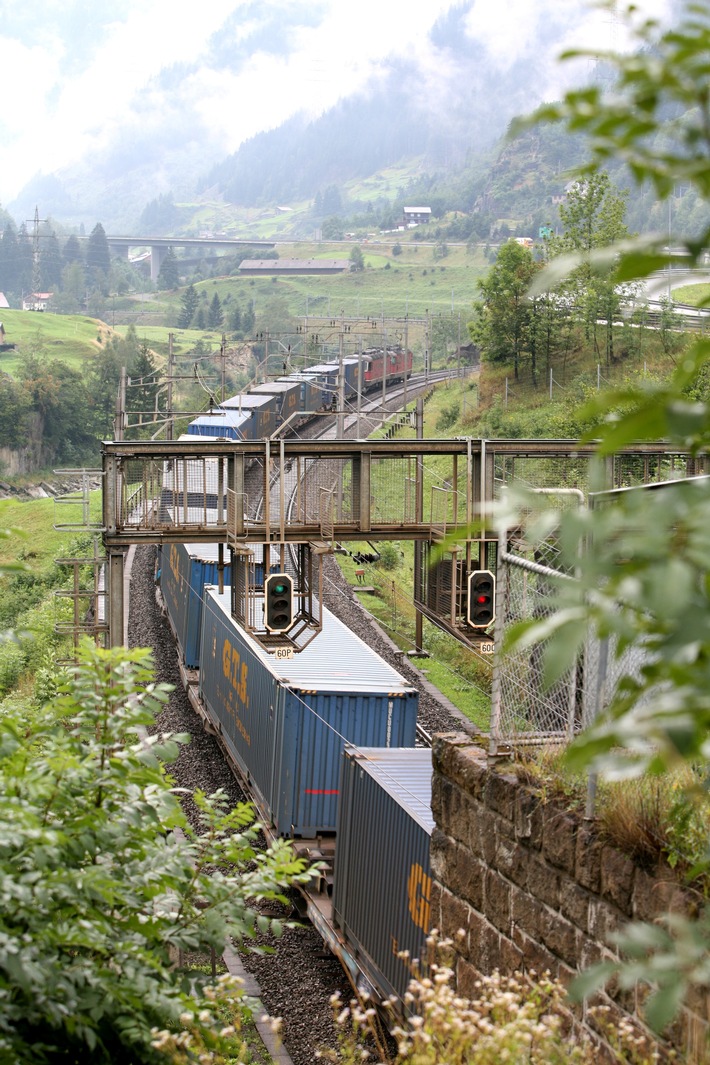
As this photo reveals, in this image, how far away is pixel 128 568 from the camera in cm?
5050

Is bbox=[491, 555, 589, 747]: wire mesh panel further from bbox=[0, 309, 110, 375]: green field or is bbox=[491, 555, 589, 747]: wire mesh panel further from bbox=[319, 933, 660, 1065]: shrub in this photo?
bbox=[0, 309, 110, 375]: green field

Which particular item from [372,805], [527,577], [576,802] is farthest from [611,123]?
[372,805]

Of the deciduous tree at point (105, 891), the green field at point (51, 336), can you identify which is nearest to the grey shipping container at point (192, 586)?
the deciduous tree at point (105, 891)

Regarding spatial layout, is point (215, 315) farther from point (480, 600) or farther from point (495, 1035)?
point (495, 1035)

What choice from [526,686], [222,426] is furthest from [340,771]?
[222,426]

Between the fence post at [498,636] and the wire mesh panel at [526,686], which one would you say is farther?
the fence post at [498,636]

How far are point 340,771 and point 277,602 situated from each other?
11.6 ft

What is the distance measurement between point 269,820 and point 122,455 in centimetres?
670

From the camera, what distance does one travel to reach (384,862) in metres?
12.4

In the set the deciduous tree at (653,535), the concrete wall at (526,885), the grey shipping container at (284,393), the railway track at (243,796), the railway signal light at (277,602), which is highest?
the deciduous tree at (653,535)

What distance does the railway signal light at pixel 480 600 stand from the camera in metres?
18.7

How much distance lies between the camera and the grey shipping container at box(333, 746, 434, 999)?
1117 centimetres

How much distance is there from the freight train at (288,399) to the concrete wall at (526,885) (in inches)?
1087

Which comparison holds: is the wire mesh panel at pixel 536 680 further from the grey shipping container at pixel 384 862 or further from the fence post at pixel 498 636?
the grey shipping container at pixel 384 862
